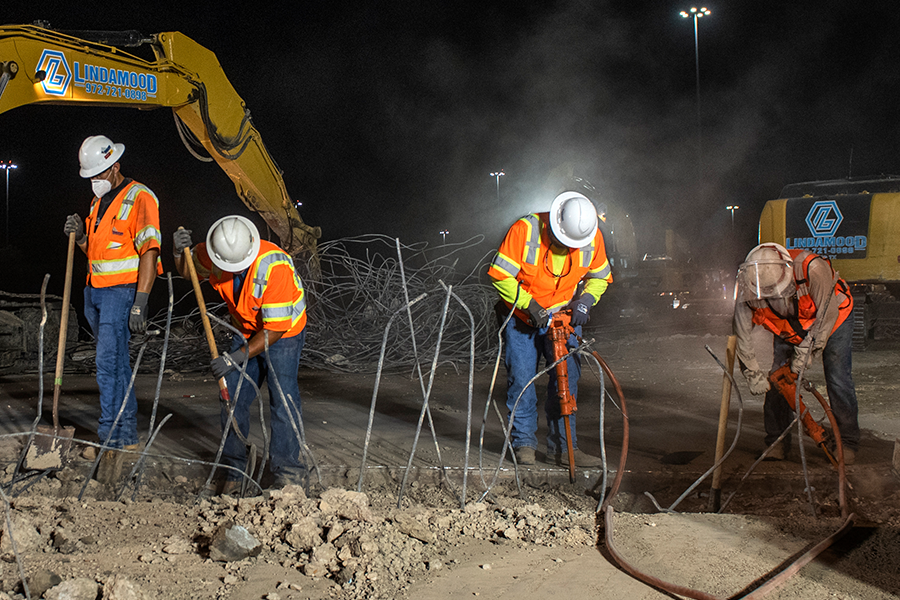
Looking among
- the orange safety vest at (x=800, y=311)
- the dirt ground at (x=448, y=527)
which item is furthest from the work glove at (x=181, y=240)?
the orange safety vest at (x=800, y=311)

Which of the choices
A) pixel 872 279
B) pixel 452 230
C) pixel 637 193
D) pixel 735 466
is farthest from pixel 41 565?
pixel 452 230

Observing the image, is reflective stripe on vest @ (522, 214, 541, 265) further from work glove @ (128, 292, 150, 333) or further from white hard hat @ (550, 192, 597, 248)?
work glove @ (128, 292, 150, 333)

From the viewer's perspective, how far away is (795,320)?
4.17m

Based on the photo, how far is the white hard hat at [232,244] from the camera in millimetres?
3598

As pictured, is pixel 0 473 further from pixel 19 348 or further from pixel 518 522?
pixel 19 348

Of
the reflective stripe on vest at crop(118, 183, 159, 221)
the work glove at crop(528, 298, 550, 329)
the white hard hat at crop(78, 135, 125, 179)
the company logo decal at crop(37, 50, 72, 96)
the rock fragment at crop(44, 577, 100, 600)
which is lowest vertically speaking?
the rock fragment at crop(44, 577, 100, 600)

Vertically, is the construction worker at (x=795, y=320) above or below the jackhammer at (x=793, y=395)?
above

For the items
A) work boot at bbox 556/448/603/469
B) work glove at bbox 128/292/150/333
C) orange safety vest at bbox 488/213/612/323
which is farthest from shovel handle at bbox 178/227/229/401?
work boot at bbox 556/448/603/469

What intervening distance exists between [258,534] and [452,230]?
30.7 m

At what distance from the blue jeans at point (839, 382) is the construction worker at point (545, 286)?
1.26m

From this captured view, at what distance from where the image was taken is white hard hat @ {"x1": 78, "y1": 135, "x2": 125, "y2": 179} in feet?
13.8

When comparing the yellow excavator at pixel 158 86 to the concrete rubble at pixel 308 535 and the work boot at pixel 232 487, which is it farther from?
the concrete rubble at pixel 308 535

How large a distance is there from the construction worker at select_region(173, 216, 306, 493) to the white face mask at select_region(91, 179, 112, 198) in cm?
79

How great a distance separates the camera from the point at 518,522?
3.07 meters
